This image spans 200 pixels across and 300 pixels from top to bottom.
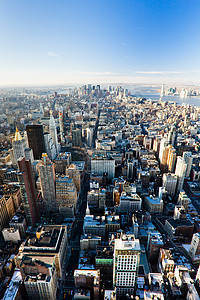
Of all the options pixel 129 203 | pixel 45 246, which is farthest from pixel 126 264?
pixel 129 203

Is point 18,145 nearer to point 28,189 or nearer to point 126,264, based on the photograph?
point 28,189

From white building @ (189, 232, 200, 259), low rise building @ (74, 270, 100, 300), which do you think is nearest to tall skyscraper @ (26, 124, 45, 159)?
low rise building @ (74, 270, 100, 300)

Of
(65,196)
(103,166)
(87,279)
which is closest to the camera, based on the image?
(87,279)

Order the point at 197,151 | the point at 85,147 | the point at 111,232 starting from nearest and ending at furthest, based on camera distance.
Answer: the point at 111,232 → the point at 197,151 → the point at 85,147

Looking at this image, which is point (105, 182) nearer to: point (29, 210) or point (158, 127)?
point (29, 210)

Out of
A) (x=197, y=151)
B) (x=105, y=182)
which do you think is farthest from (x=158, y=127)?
(x=105, y=182)

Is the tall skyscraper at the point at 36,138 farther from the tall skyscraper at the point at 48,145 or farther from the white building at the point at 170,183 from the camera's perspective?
the white building at the point at 170,183
